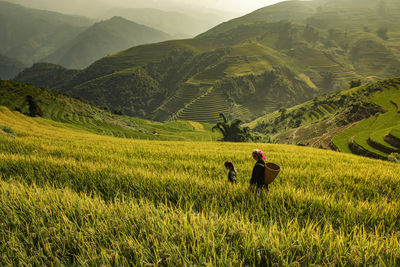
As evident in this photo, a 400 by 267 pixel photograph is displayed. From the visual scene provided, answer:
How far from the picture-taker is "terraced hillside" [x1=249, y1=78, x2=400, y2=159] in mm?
23500

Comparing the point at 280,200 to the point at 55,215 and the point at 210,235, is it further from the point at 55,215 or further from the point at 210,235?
the point at 55,215

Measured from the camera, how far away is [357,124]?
40.3 m

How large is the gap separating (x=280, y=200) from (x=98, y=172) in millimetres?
3341

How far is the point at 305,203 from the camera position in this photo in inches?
104

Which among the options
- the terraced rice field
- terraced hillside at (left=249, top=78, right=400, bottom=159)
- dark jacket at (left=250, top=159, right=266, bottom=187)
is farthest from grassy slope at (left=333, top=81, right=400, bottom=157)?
the terraced rice field

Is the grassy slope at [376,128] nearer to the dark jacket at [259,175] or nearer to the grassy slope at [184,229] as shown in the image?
the dark jacket at [259,175]

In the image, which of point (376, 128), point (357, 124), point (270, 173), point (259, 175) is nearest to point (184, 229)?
point (270, 173)

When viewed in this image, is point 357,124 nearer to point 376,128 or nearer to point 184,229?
point 376,128

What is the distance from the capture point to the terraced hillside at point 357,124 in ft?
77.1

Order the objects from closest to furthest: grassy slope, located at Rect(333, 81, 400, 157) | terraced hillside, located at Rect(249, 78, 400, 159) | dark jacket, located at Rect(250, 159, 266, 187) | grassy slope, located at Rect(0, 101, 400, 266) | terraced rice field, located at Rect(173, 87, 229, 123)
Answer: grassy slope, located at Rect(0, 101, 400, 266), dark jacket, located at Rect(250, 159, 266, 187), terraced hillside, located at Rect(249, 78, 400, 159), grassy slope, located at Rect(333, 81, 400, 157), terraced rice field, located at Rect(173, 87, 229, 123)

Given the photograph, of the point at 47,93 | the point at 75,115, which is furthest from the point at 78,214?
the point at 47,93

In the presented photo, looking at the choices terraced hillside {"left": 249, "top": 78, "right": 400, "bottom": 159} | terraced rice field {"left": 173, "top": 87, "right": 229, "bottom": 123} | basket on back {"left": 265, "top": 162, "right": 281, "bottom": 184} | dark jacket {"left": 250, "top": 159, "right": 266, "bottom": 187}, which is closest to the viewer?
basket on back {"left": 265, "top": 162, "right": 281, "bottom": 184}

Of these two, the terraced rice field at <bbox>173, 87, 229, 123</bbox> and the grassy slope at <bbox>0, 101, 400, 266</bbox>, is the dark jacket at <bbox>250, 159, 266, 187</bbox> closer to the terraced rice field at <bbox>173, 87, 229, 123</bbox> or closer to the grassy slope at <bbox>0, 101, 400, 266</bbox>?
the grassy slope at <bbox>0, 101, 400, 266</bbox>

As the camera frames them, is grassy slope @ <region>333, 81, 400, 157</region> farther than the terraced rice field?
No
